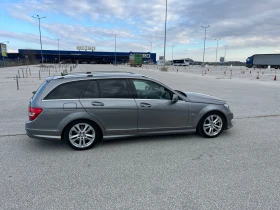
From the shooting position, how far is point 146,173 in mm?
3426

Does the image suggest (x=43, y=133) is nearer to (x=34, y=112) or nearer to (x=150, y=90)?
(x=34, y=112)

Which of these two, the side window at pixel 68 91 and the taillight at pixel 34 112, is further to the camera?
the side window at pixel 68 91

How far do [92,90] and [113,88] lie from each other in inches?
17.2

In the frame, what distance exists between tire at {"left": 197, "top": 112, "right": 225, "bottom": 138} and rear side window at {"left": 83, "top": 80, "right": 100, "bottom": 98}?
2.48 m

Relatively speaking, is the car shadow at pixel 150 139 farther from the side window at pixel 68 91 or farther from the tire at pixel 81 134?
the side window at pixel 68 91

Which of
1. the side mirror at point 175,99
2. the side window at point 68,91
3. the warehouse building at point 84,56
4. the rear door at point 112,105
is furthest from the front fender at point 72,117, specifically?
the warehouse building at point 84,56

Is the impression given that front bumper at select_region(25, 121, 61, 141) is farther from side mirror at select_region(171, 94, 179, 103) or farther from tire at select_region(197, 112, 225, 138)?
tire at select_region(197, 112, 225, 138)

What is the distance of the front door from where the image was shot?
4.47 meters

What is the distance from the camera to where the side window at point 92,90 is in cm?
429

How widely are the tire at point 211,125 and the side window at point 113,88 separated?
188 centimetres

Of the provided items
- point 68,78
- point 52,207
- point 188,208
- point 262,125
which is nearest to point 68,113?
point 68,78

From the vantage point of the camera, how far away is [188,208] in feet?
8.53

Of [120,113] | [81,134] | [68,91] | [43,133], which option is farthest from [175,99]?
[43,133]

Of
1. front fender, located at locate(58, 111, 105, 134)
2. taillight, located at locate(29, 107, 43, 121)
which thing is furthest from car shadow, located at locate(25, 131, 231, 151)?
taillight, located at locate(29, 107, 43, 121)
